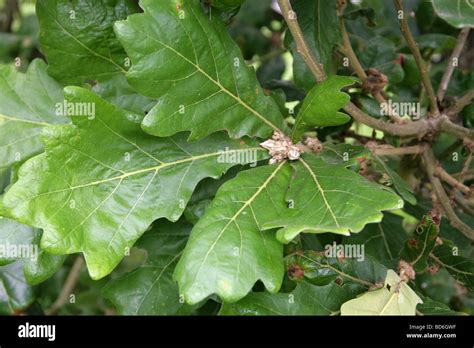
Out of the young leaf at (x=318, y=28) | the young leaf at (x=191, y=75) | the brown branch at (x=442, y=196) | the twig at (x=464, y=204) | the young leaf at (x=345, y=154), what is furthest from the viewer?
the twig at (x=464, y=204)

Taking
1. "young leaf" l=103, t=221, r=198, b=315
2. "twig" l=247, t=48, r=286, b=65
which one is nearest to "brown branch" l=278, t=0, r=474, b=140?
"young leaf" l=103, t=221, r=198, b=315

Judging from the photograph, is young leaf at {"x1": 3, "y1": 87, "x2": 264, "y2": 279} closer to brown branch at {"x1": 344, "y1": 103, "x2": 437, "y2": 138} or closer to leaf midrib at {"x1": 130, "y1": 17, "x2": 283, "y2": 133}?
leaf midrib at {"x1": 130, "y1": 17, "x2": 283, "y2": 133}

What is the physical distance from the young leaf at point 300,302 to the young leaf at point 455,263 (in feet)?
0.88

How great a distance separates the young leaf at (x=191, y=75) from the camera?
123 centimetres

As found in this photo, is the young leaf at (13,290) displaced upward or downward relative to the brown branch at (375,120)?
downward

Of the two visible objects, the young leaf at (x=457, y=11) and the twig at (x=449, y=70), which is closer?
the young leaf at (x=457, y=11)

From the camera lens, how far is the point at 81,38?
57.1 inches

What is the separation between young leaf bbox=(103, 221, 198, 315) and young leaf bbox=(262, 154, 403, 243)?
359 mm

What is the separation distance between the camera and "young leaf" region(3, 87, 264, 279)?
1238mm

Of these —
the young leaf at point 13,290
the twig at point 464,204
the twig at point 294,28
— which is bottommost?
the young leaf at point 13,290

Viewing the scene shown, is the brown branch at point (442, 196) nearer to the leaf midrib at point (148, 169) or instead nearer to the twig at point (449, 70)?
the twig at point (449, 70)

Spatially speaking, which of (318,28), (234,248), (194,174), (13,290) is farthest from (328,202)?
(13,290)

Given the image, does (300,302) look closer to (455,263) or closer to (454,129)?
(455,263)

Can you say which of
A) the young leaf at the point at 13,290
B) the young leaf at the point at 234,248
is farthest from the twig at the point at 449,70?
the young leaf at the point at 13,290
